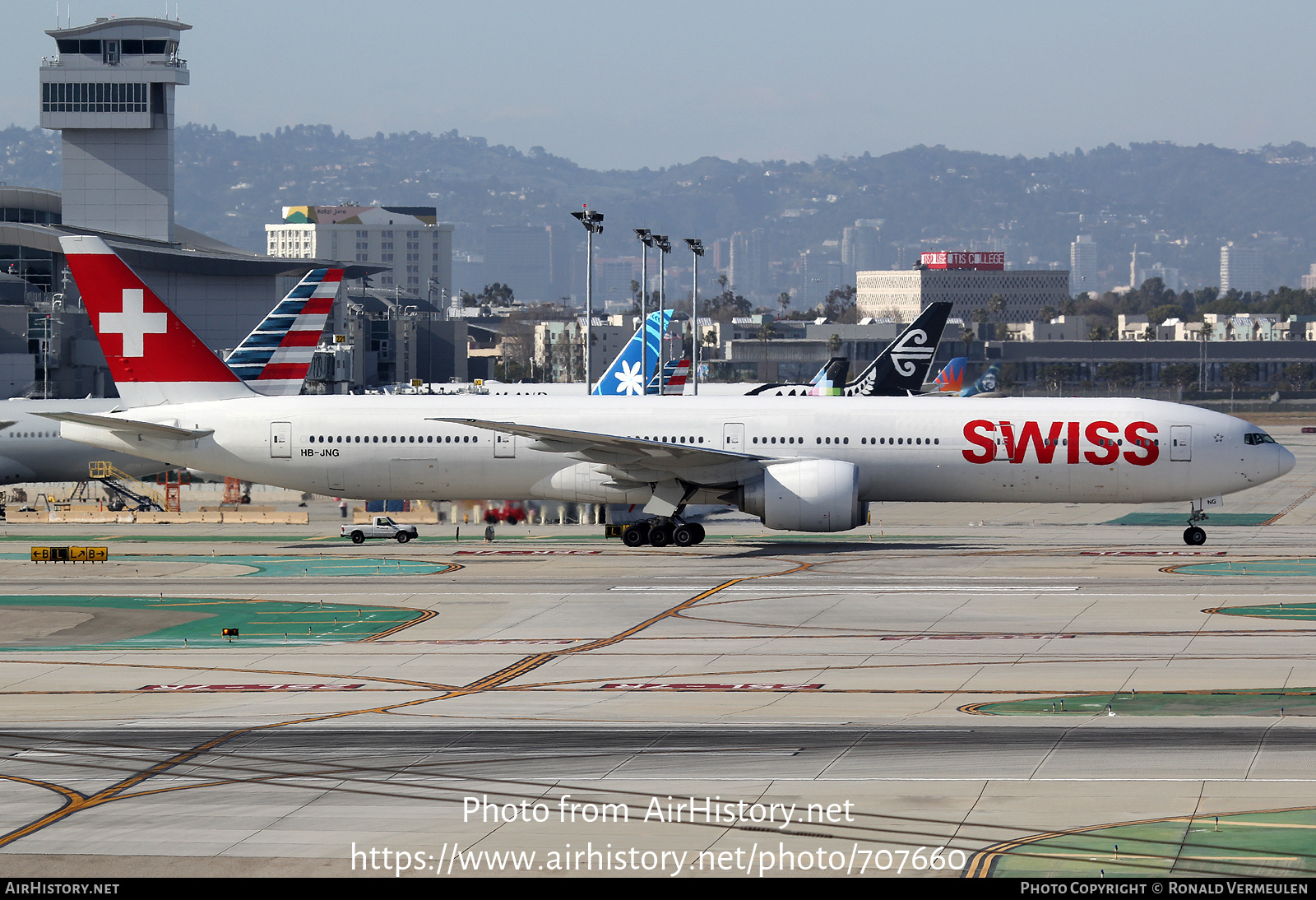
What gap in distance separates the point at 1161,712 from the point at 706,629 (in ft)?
39.1

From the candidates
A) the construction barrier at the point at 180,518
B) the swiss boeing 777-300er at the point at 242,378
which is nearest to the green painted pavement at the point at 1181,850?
the swiss boeing 777-300er at the point at 242,378

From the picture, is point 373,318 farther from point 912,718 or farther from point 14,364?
point 912,718

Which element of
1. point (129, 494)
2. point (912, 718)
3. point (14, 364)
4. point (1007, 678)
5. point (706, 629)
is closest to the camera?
point (912, 718)

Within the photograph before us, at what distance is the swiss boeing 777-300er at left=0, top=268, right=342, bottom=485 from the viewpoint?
56562 mm

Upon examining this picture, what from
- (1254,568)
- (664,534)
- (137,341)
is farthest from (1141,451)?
(137,341)

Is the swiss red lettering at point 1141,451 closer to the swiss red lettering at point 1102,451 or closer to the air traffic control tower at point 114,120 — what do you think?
the swiss red lettering at point 1102,451

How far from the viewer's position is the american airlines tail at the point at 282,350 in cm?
5634

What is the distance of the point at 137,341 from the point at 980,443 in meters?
28.7

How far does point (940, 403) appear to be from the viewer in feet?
157

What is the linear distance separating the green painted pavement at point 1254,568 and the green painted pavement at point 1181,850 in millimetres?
25729

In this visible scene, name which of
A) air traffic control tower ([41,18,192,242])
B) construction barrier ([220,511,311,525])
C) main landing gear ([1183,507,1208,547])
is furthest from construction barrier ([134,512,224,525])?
air traffic control tower ([41,18,192,242])

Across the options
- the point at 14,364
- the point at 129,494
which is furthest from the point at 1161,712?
the point at 14,364

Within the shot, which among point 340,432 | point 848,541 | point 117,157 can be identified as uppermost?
point 117,157

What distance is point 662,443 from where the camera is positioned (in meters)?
46.2
